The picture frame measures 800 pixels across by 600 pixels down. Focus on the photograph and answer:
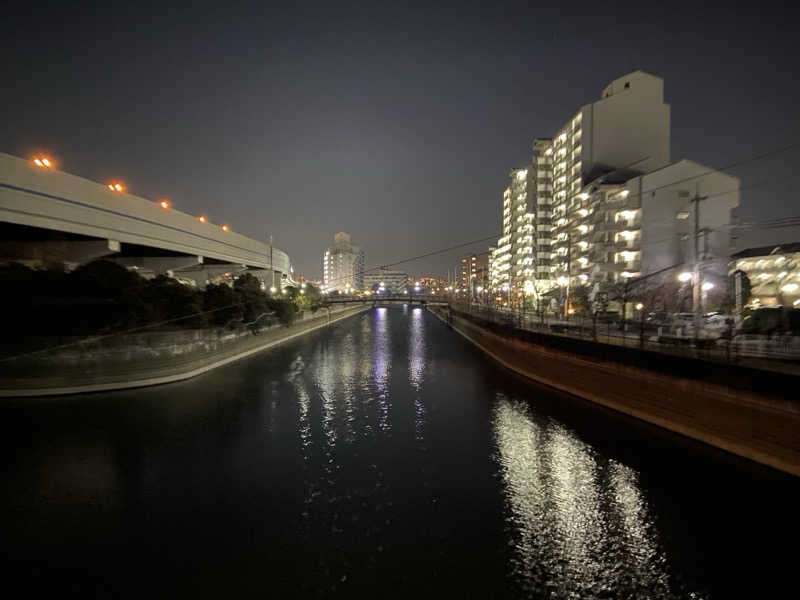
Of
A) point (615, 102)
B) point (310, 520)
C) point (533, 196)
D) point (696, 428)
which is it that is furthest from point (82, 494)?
point (533, 196)

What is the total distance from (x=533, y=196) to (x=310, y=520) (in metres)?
84.7

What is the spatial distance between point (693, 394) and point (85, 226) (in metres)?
29.3

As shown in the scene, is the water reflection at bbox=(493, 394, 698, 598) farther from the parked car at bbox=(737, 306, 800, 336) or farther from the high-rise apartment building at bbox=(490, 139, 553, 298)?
the high-rise apartment building at bbox=(490, 139, 553, 298)

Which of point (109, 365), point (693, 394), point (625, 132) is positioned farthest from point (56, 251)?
point (625, 132)

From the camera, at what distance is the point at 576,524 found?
9.17 metres

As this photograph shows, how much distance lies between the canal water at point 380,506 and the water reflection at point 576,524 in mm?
46

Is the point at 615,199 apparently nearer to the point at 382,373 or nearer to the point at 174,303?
the point at 382,373

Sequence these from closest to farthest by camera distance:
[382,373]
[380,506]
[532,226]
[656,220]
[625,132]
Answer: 1. [380,506]
2. [382,373]
3. [656,220]
4. [625,132]
5. [532,226]

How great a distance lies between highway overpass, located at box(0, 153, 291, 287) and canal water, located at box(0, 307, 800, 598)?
29.8 feet

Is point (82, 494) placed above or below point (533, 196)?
below

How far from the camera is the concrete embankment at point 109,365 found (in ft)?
63.2

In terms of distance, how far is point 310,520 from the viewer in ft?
30.9

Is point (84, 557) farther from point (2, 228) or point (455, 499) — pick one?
point (2, 228)

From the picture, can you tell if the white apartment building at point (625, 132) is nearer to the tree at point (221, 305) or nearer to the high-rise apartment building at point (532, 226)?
the high-rise apartment building at point (532, 226)
